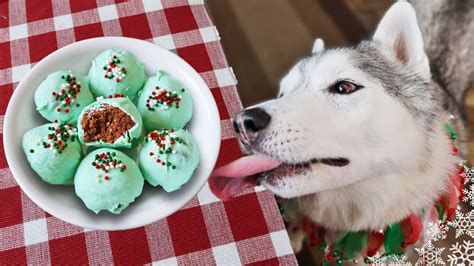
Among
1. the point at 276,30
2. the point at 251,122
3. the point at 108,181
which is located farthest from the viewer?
the point at 276,30

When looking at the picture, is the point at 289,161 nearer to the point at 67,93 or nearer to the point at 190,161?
the point at 190,161

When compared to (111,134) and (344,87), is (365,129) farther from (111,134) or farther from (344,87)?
(111,134)

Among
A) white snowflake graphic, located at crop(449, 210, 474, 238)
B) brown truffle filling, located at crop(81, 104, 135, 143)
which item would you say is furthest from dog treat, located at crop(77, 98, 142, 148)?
white snowflake graphic, located at crop(449, 210, 474, 238)

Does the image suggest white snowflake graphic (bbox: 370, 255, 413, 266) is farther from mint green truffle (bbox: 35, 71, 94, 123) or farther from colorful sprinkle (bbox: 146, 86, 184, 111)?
mint green truffle (bbox: 35, 71, 94, 123)

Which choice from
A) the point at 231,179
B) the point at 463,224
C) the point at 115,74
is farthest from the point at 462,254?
the point at 115,74

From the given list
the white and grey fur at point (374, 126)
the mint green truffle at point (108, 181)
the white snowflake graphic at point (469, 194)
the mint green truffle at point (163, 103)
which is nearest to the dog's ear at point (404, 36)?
the white and grey fur at point (374, 126)

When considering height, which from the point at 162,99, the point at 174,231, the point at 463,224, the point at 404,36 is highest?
the point at 404,36
